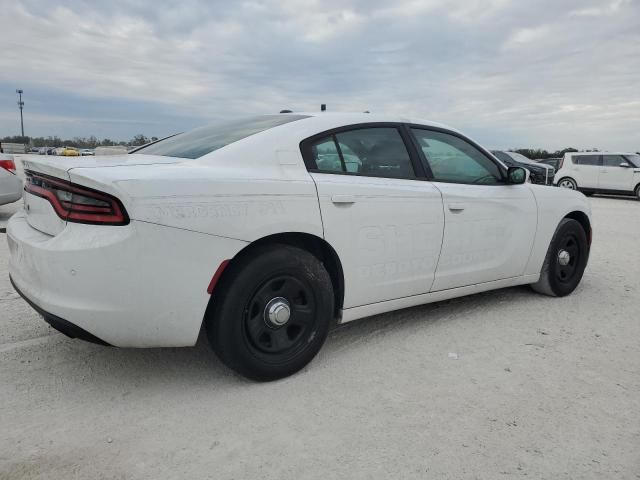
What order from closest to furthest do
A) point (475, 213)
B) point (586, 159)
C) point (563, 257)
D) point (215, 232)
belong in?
point (215, 232) < point (475, 213) < point (563, 257) < point (586, 159)

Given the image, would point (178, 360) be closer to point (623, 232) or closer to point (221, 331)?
point (221, 331)

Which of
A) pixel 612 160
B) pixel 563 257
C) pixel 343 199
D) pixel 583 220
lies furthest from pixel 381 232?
pixel 612 160

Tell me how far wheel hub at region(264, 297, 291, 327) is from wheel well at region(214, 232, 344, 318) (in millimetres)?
298

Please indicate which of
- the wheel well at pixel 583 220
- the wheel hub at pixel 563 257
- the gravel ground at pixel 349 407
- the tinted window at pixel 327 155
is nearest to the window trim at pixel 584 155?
the wheel well at pixel 583 220

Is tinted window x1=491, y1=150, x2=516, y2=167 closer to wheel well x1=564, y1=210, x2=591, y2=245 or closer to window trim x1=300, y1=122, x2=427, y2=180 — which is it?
wheel well x1=564, y1=210, x2=591, y2=245

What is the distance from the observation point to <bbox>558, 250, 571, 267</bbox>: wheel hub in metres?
4.44

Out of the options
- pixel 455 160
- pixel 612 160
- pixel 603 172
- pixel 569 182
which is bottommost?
pixel 569 182

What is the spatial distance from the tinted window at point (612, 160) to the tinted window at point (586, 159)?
206mm

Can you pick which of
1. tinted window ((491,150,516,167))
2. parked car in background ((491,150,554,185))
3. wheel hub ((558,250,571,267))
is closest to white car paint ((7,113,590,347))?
wheel hub ((558,250,571,267))

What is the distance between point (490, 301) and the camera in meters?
4.35

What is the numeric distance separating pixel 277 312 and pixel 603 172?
57.4 feet

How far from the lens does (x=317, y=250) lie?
2.94m

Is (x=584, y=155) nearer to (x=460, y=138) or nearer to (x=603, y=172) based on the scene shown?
(x=603, y=172)

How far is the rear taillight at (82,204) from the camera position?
223 cm
